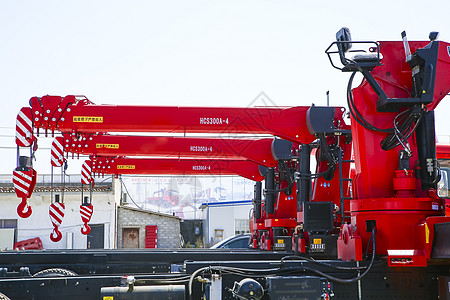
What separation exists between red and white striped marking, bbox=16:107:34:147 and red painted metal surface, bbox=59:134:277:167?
304 centimetres

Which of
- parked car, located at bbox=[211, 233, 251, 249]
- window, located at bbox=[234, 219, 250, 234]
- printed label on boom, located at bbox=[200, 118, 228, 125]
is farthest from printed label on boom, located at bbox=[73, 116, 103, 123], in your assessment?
window, located at bbox=[234, 219, 250, 234]

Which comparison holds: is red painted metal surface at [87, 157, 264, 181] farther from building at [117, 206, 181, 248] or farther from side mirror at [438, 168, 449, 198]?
building at [117, 206, 181, 248]

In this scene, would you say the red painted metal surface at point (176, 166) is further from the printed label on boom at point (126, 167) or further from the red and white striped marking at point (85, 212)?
the red and white striped marking at point (85, 212)

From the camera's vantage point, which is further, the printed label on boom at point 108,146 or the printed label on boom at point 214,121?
the printed label on boom at point 108,146

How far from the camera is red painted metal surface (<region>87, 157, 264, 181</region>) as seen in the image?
16.2m

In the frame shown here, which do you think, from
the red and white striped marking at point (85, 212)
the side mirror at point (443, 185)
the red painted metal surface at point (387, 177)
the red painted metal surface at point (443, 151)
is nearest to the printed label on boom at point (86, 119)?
the red and white striped marking at point (85, 212)

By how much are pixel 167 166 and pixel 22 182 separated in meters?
7.52

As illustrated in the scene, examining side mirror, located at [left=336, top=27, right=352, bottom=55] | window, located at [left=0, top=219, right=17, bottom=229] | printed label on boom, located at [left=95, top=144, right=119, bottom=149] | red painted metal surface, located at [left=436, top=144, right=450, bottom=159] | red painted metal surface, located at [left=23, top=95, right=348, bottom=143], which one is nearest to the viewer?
side mirror, located at [left=336, top=27, right=352, bottom=55]

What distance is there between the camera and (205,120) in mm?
10312

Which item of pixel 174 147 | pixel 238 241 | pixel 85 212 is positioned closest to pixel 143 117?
pixel 174 147

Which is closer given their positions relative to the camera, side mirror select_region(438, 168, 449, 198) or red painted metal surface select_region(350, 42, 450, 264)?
red painted metal surface select_region(350, 42, 450, 264)

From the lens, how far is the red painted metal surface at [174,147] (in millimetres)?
13414

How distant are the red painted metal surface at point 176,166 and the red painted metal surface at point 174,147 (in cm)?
222

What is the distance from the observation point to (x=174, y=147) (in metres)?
13.9
